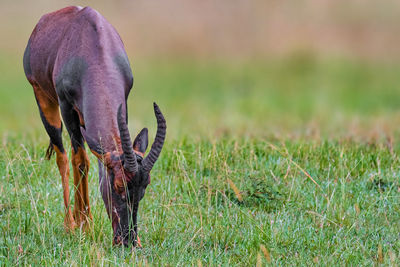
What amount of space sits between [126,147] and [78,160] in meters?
1.76

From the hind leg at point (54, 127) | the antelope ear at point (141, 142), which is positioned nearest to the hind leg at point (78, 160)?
the hind leg at point (54, 127)

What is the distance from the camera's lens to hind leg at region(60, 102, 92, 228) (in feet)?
23.3

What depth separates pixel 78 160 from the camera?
24.2 feet

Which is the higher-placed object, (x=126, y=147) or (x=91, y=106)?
(x=91, y=106)

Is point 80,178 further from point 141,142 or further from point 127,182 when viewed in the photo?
point 127,182

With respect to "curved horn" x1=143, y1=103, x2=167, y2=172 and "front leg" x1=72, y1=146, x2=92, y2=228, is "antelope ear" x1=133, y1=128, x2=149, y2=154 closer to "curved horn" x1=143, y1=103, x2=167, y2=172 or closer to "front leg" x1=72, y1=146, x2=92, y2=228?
"curved horn" x1=143, y1=103, x2=167, y2=172

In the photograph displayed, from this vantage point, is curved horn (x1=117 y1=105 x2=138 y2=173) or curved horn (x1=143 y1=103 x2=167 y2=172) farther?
curved horn (x1=143 y1=103 x2=167 y2=172)

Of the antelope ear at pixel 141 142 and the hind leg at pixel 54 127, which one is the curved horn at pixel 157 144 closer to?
the antelope ear at pixel 141 142

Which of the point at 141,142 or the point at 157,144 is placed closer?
the point at 157,144

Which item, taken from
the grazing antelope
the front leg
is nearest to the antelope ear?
the grazing antelope

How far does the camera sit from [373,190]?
26.0ft

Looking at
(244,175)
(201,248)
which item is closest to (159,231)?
(201,248)

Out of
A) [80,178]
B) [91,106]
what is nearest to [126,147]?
[91,106]

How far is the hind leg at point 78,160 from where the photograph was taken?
23.3 feet
